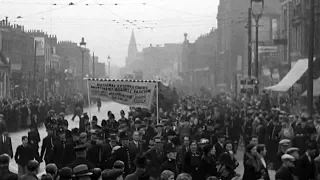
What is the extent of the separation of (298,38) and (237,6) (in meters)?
68.8

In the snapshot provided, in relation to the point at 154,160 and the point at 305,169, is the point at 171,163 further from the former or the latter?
the point at 305,169

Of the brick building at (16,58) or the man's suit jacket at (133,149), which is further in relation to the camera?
the brick building at (16,58)

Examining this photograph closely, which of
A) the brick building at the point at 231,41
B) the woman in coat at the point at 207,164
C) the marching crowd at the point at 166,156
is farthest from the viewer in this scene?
the brick building at the point at 231,41

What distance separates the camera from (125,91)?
21.3 m

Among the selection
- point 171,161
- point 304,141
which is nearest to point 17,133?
point 304,141

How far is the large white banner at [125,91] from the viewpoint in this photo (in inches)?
822

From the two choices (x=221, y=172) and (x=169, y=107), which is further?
(x=169, y=107)

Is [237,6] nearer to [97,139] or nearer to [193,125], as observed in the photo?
[193,125]

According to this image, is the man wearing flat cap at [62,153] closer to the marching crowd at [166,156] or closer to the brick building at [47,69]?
the marching crowd at [166,156]

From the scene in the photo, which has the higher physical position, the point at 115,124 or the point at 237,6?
the point at 237,6

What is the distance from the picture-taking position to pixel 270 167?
20.4 m

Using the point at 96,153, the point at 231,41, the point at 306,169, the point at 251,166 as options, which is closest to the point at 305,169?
the point at 306,169

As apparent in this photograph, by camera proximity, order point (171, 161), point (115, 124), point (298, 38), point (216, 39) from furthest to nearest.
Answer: point (216, 39), point (298, 38), point (115, 124), point (171, 161)

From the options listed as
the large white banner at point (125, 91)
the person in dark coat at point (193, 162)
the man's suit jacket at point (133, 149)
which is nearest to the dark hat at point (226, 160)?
the person in dark coat at point (193, 162)
